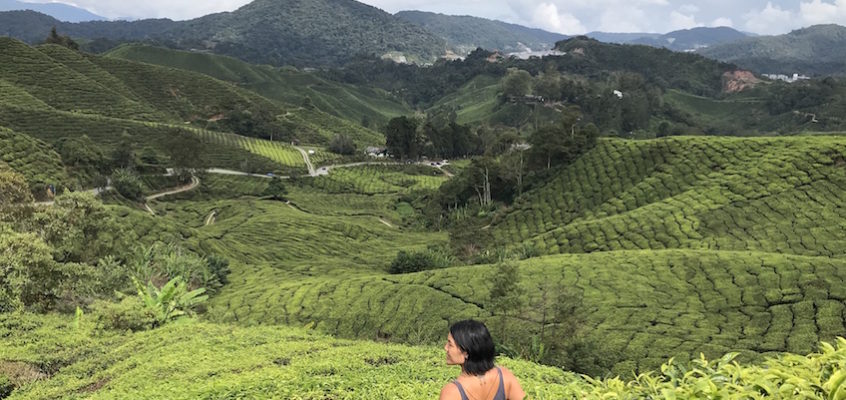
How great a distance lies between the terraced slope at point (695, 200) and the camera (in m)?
28.1

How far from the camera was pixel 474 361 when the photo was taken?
13.8ft

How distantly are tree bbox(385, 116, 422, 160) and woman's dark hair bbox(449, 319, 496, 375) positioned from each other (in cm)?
8656

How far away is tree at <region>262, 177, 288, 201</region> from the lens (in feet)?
215

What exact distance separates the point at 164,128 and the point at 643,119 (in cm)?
11471

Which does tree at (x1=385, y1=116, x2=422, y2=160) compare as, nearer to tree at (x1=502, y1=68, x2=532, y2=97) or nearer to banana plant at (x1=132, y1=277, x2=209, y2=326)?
tree at (x1=502, y1=68, x2=532, y2=97)

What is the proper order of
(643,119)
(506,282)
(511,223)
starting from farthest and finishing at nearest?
(643,119) < (511,223) < (506,282)

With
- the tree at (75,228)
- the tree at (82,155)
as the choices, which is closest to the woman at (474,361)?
the tree at (75,228)

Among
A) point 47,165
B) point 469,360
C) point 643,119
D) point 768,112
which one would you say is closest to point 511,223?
point 469,360

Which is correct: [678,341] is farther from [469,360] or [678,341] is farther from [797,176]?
[797,176]

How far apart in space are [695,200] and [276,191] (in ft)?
175

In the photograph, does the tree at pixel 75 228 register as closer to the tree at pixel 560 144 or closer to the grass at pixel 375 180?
the tree at pixel 560 144

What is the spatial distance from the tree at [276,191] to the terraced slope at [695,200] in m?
33.5

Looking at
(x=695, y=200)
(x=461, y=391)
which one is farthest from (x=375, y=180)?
(x=461, y=391)

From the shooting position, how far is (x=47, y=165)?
51500 mm
